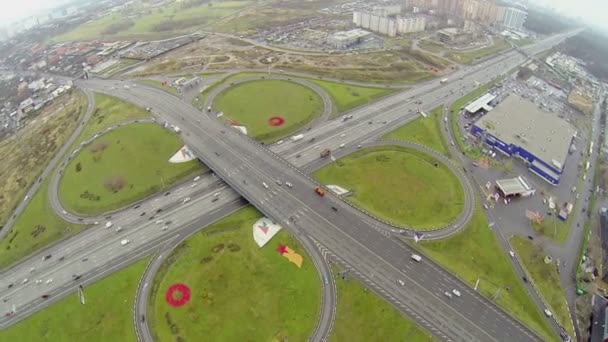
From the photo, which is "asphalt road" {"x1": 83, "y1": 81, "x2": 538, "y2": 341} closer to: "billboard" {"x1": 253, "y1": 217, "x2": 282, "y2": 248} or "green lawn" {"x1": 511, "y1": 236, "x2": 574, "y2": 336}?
"billboard" {"x1": 253, "y1": 217, "x2": 282, "y2": 248}

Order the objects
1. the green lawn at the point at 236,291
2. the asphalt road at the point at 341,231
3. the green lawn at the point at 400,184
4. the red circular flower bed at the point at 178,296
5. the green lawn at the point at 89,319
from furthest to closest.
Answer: the green lawn at the point at 400,184, the red circular flower bed at the point at 178,296, the asphalt road at the point at 341,231, the green lawn at the point at 89,319, the green lawn at the point at 236,291

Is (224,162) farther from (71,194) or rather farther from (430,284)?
(430,284)

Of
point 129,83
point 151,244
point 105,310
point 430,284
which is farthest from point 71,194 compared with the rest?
point 430,284


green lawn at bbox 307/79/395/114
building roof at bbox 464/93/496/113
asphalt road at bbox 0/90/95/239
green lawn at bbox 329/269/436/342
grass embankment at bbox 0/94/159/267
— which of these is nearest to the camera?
green lawn at bbox 329/269/436/342

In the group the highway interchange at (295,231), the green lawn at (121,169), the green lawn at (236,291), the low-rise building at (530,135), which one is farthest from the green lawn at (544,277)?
the green lawn at (121,169)

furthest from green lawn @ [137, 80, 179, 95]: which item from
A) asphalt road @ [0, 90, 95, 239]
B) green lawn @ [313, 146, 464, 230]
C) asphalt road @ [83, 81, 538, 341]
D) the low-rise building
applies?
the low-rise building

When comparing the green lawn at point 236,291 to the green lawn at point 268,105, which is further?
the green lawn at point 268,105

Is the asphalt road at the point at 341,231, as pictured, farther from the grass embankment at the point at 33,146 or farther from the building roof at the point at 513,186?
the grass embankment at the point at 33,146
